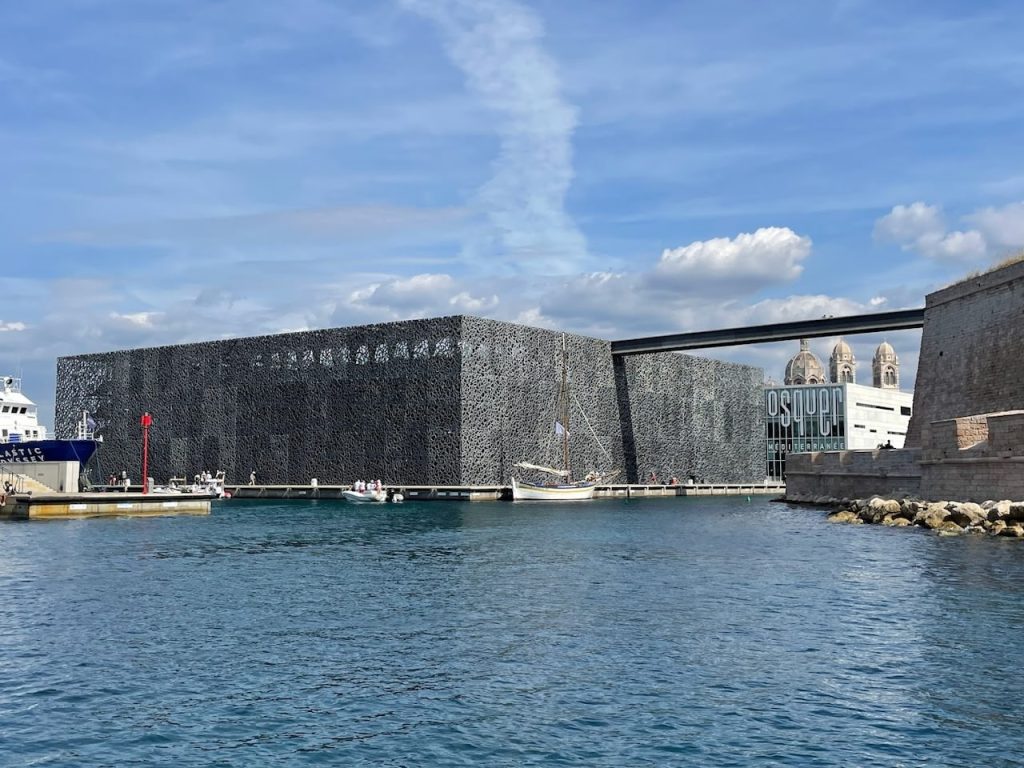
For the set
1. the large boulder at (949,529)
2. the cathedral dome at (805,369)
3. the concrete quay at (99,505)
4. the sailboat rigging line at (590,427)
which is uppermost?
the cathedral dome at (805,369)

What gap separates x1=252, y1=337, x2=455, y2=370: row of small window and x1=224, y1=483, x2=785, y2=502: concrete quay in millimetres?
9080

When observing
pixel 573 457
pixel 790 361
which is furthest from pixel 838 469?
pixel 790 361

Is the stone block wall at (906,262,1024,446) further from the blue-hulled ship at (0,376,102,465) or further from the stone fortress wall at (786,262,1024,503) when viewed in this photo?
the blue-hulled ship at (0,376,102,465)

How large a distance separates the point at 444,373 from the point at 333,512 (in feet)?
50.8

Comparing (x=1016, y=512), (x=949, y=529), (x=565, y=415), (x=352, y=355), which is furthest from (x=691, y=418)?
(x=1016, y=512)

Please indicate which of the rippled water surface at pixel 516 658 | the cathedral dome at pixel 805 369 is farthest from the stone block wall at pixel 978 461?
the cathedral dome at pixel 805 369

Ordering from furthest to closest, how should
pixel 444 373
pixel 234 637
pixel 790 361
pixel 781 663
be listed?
1. pixel 790 361
2. pixel 444 373
3. pixel 234 637
4. pixel 781 663

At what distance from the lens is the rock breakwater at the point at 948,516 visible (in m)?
34.3

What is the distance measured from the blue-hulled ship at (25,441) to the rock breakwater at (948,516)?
40.8m

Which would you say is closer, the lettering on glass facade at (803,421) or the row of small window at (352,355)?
the row of small window at (352,355)

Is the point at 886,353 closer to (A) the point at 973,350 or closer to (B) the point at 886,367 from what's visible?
(B) the point at 886,367

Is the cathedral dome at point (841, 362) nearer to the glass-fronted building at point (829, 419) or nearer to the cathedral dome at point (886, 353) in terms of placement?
the cathedral dome at point (886, 353)

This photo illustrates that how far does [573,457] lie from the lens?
75.7 m

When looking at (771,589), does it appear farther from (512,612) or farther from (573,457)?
(573,457)
